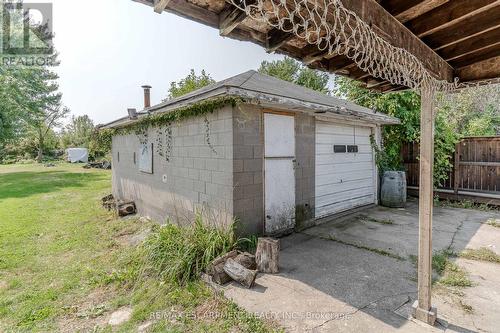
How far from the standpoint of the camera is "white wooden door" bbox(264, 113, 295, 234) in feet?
14.8

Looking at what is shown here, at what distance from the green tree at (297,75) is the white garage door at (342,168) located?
14.5 meters

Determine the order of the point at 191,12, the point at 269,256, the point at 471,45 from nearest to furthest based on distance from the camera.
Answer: the point at 191,12 → the point at 471,45 → the point at 269,256

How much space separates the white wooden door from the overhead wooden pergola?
1966 millimetres

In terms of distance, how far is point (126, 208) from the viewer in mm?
7301

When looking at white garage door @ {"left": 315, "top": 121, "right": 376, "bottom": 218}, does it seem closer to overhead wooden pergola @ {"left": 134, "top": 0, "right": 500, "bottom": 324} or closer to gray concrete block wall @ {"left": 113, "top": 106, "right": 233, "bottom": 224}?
gray concrete block wall @ {"left": 113, "top": 106, "right": 233, "bottom": 224}

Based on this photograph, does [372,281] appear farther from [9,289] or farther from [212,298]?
[9,289]

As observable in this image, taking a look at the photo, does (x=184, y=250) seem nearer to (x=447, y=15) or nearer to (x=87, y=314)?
(x=87, y=314)

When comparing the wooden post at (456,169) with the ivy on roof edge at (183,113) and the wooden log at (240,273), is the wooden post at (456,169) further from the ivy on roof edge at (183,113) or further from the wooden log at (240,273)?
the wooden log at (240,273)

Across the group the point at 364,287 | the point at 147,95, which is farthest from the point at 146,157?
the point at 364,287

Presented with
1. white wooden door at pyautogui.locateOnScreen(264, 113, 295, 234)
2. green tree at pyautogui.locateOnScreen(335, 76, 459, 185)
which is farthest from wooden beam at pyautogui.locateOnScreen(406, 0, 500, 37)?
green tree at pyautogui.locateOnScreen(335, 76, 459, 185)

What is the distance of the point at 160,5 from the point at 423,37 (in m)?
2.14

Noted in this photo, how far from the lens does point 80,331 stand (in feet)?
8.44

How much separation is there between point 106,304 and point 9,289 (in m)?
1.63

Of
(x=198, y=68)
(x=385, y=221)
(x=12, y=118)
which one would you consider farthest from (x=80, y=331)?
(x=12, y=118)
